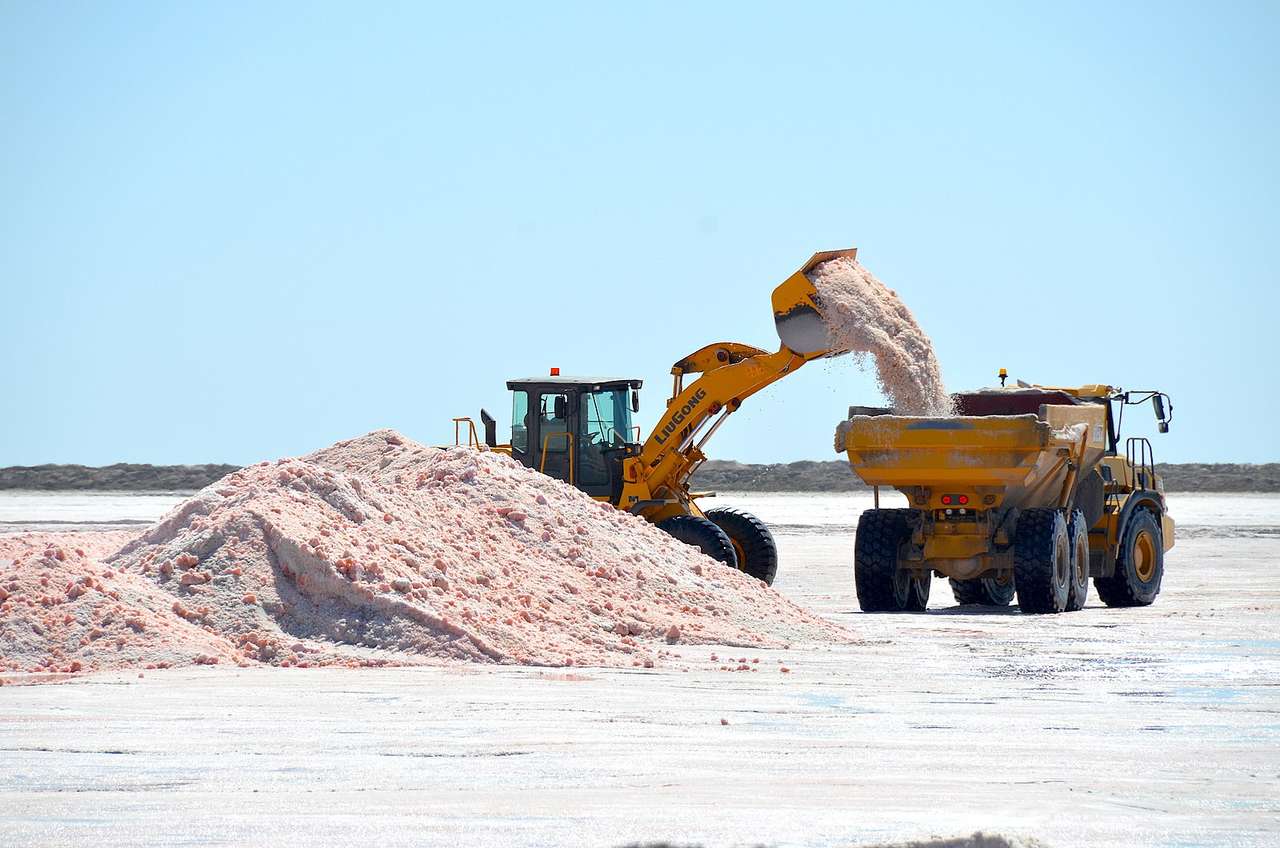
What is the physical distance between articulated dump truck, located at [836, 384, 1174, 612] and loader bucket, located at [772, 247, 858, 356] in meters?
0.91

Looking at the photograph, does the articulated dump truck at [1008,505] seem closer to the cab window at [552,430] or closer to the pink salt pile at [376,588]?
the pink salt pile at [376,588]

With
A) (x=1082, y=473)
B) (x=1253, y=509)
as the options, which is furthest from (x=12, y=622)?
(x=1253, y=509)

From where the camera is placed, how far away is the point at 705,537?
17797 mm

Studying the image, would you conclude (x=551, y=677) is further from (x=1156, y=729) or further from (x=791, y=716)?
(x=1156, y=729)

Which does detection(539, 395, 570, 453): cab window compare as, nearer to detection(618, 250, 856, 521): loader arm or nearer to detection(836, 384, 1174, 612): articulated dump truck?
detection(618, 250, 856, 521): loader arm

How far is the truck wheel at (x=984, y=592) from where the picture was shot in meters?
18.5

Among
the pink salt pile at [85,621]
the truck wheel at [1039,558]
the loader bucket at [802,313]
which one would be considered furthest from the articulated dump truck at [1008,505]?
the pink salt pile at [85,621]

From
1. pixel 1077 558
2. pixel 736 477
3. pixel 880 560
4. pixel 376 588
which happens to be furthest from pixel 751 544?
pixel 736 477

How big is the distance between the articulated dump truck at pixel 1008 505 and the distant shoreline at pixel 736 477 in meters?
47.6

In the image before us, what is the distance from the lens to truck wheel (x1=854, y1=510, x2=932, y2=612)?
17.0 metres

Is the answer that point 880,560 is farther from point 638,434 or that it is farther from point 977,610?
point 638,434

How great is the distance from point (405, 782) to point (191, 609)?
203 inches

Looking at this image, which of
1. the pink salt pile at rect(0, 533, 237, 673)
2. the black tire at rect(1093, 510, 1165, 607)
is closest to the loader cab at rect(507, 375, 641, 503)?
the black tire at rect(1093, 510, 1165, 607)

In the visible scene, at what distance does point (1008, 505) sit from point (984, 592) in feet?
7.39
